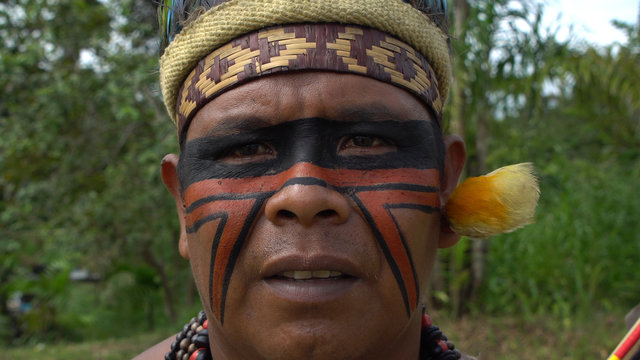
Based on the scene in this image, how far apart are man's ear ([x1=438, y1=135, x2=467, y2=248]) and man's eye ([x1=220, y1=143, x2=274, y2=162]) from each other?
602 millimetres

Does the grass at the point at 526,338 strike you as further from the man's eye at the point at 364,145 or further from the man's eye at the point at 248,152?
the man's eye at the point at 248,152

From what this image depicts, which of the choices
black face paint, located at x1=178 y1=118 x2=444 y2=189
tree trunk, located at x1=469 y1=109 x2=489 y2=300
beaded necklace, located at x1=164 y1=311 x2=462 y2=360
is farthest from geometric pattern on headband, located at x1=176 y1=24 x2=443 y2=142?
tree trunk, located at x1=469 y1=109 x2=489 y2=300

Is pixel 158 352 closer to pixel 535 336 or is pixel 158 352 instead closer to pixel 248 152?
pixel 248 152

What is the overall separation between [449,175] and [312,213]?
2.30 feet

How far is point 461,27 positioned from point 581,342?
2720 mm

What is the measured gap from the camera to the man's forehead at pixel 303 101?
145cm

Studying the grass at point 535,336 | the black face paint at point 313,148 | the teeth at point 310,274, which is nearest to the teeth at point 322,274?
the teeth at point 310,274

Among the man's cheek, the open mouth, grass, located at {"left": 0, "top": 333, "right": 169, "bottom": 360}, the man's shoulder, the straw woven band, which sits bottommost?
grass, located at {"left": 0, "top": 333, "right": 169, "bottom": 360}

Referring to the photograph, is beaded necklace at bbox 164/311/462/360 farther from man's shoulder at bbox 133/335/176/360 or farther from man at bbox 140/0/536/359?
man at bbox 140/0/536/359

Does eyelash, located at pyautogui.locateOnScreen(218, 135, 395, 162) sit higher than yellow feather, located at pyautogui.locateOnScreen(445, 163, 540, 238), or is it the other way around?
eyelash, located at pyautogui.locateOnScreen(218, 135, 395, 162)

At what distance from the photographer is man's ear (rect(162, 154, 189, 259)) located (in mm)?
1820

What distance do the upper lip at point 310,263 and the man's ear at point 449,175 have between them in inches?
19.4

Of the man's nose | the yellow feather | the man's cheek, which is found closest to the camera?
the man's nose

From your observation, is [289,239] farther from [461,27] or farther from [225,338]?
[461,27]
